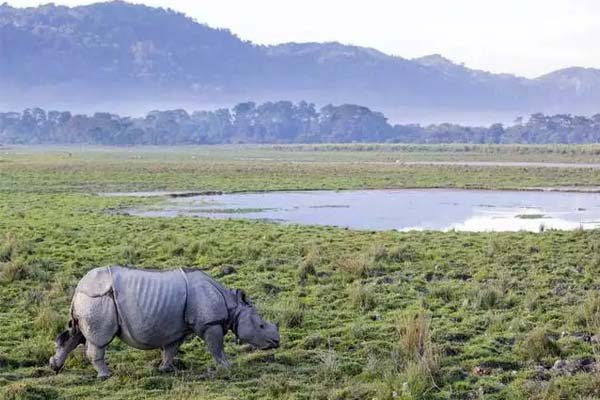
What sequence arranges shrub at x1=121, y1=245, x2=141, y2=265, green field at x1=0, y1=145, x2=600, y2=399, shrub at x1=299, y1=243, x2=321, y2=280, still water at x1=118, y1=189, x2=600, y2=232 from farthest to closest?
still water at x1=118, y1=189, x2=600, y2=232 → shrub at x1=121, y1=245, x2=141, y2=265 → shrub at x1=299, y1=243, x2=321, y2=280 → green field at x1=0, y1=145, x2=600, y2=399

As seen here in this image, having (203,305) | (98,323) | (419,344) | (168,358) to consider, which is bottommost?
(168,358)

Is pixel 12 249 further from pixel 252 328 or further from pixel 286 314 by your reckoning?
pixel 252 328

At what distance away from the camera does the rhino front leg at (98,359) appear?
32.3ft

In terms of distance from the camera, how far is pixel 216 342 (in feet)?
33.7

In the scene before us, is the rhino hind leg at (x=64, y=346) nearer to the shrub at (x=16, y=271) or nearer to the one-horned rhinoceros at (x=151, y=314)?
the one-horned rhinoceros at (x=151, y=314)

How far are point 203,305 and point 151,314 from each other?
0.66 metres

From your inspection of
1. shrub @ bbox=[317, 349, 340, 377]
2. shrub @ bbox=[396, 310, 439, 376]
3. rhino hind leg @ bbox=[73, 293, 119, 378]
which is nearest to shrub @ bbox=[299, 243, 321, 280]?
shrub @ bbox=[396, 310, 439, 376]

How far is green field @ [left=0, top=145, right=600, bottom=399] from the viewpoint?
31.7ft

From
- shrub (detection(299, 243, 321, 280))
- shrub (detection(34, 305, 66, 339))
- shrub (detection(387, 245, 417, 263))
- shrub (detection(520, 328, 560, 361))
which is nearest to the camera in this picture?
shrub (detection(520, 328, 560, 361))

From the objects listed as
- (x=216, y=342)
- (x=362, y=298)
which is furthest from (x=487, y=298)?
(x=216, y=342)

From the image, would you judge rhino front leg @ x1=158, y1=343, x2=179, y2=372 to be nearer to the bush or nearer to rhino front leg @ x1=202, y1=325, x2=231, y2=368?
rhino front leg @ x1=202, y1=325, x2=231, y2=368

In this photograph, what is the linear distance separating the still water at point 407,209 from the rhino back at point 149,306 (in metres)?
17.2

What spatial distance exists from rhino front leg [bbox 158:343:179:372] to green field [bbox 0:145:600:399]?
192 millimetres

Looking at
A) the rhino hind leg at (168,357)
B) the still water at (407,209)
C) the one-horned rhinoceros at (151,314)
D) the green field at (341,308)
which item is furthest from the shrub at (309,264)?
the still water at (407,209)
